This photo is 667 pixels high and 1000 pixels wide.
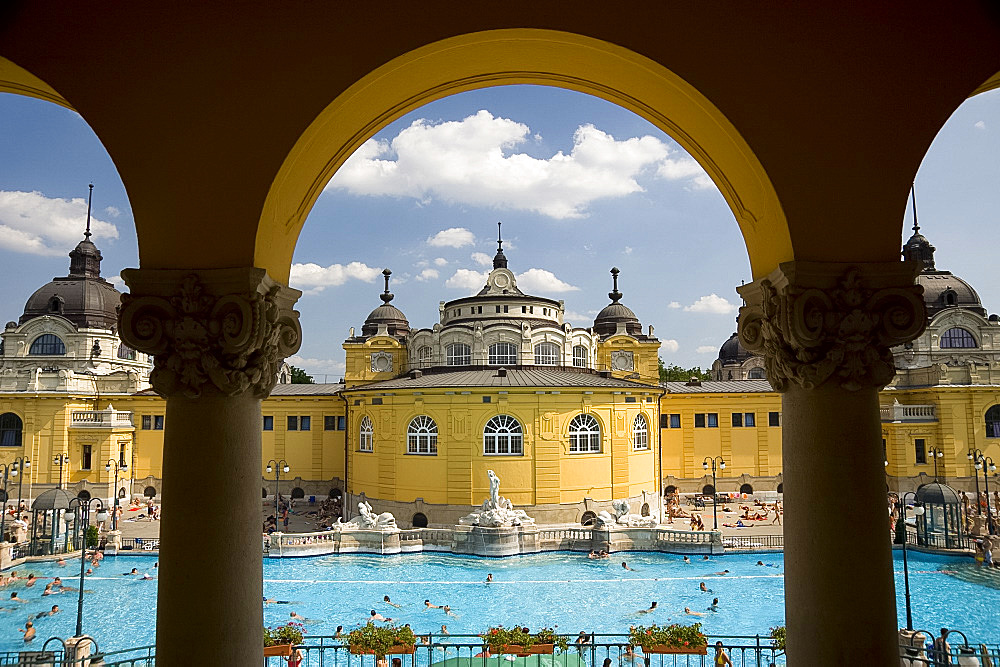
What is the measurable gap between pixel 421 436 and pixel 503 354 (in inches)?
339

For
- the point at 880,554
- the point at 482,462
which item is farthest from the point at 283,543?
the point at 880,554

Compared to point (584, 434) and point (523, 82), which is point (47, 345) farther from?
point (523, 82)

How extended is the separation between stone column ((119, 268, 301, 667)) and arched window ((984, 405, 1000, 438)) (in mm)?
48179

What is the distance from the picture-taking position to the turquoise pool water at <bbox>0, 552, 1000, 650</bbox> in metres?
19.8

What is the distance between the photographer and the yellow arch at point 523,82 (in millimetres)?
4410

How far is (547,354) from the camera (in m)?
40.2

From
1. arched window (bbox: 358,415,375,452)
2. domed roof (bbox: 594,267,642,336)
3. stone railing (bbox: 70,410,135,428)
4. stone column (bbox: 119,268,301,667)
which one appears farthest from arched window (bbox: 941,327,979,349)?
stone railing (bbox: 70,410,135,428)

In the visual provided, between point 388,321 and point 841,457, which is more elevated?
point 388,321

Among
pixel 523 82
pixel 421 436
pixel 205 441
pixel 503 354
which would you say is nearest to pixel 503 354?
pixel 503 354

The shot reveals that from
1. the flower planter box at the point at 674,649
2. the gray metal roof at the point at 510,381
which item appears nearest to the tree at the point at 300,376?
the gray metal roof at the point at 510,381

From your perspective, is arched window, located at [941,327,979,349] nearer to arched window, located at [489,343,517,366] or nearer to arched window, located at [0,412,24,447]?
arched window, located at [489,343,517,366]

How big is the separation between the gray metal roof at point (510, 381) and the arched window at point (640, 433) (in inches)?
77.5

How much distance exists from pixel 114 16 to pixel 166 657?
4282mm

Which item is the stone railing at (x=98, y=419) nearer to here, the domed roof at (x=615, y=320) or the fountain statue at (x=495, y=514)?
the fountain statue at (x=495, y=514)
